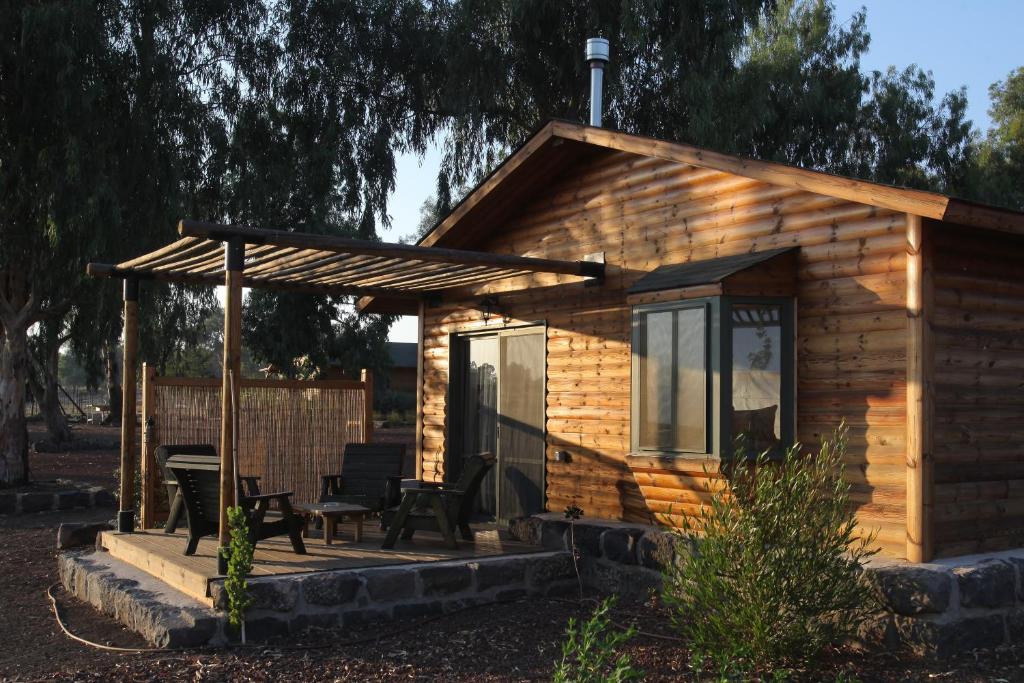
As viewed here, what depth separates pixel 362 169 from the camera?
19.6m

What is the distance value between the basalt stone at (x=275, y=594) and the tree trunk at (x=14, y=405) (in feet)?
35.4

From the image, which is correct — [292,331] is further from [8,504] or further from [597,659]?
[597,659]

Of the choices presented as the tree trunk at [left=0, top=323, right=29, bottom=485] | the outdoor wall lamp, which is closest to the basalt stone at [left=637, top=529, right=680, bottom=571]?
the outdoor wall lamp

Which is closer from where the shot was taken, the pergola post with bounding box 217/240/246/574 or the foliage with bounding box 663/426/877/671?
the foliage with bounding box 663/426/877/671

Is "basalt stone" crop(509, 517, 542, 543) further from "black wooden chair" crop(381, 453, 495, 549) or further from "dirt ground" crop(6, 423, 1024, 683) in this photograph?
"dirt ground" crop(6, 423, 1024, 683)

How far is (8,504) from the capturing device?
13.9 meters

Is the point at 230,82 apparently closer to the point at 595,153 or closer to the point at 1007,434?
the point at 595,153

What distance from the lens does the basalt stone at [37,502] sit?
45.7ft

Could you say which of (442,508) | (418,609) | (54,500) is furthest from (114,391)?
(418,609)

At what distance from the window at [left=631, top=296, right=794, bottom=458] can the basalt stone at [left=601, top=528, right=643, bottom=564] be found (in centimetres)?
83

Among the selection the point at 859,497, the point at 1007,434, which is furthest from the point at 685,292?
the point at 1007,434

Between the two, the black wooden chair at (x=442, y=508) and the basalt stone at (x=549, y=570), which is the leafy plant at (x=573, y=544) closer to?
the basalt stone at (x=549, y=570)

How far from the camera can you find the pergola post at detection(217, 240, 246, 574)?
273 inches

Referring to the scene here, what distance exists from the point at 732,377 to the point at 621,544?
1.75 metres
